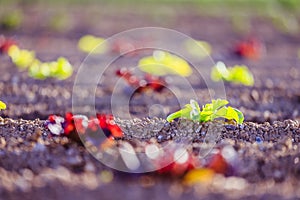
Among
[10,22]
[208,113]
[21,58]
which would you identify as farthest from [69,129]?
[10,22]

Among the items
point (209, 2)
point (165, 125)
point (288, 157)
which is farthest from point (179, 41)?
point (288, 157)

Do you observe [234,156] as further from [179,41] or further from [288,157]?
[179,41]

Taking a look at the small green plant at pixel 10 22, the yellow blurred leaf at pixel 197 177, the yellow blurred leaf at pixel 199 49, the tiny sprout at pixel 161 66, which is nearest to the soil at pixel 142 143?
the yellow blurred leaf at pixel 197 177

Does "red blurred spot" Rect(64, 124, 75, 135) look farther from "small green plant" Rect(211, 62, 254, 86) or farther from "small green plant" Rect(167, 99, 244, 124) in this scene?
"small green plant" Rect(211, 62, 254, 86)

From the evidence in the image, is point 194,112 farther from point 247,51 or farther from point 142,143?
point 247,51

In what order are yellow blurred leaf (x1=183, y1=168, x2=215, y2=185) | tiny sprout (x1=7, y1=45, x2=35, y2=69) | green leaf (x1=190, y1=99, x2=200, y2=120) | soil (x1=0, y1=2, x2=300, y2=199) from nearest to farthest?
soil (x1=0, y1=2, x2=300, y2=199), yellow blurred leaf (x1=183, y1=168, x2=215, y2=185), green leaf (x1=190, y1=99, x2=200, y2=120), tiny sprout (x1=7, y1=45, x2=35, y2=69)

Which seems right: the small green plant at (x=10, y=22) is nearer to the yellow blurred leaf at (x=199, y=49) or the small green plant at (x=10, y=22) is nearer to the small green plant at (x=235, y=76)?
the yellow blurred leaf at (x=199, y=49)

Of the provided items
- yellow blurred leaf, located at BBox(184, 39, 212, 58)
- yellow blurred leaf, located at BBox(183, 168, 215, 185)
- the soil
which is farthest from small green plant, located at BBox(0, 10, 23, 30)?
yellow blurred leaf, located at BBox(183, 168, 215, 185)

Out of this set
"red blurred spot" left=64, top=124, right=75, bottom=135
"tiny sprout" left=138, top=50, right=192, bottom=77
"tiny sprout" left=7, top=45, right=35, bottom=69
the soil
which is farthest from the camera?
"tiny sprout" left=7, top=45, right=35, bottom=69
